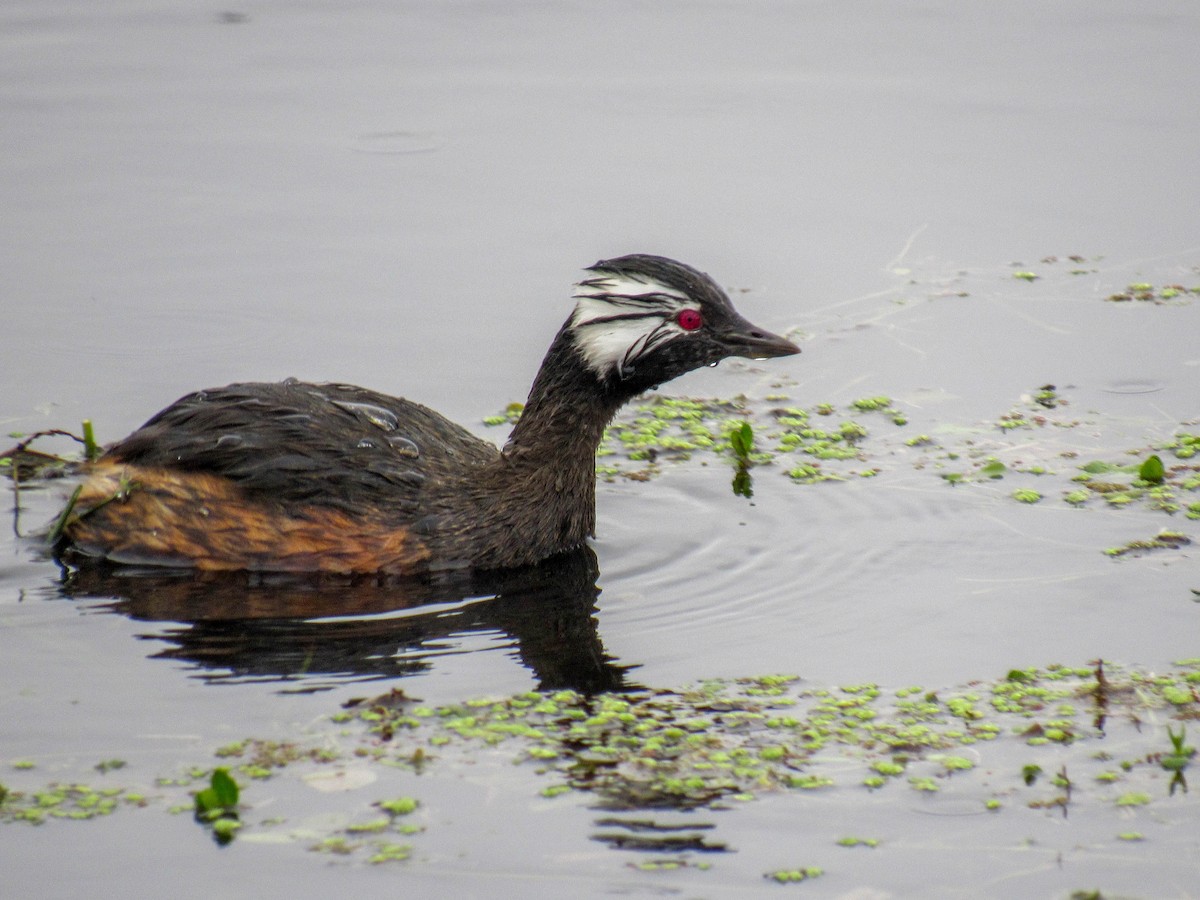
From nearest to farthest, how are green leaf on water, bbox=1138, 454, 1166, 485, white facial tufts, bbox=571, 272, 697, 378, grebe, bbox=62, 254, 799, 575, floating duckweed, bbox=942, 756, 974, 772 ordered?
floating duckweed, bbox=942, 756, 974, 772 < grebe, bbox=62, 254, 799, 575 < white facial tufts, bbox=571, 272, 697, 378 < green leaf on water, bbox=1138, 454, 1166, 485

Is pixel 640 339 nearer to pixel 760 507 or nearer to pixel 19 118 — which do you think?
pixel 760 507

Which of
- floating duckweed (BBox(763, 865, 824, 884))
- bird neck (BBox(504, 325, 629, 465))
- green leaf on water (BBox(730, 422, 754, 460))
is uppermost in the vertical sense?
bird neck (BBox(504, 325, 629, 465))

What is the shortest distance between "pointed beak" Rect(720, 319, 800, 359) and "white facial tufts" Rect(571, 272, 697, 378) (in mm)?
260

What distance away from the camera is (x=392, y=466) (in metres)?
9.00

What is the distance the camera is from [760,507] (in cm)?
987

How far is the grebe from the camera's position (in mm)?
8867

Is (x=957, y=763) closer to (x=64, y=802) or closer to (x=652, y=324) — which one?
(x=652, y=324)

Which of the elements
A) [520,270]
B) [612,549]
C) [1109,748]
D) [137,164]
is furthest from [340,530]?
[137,164]

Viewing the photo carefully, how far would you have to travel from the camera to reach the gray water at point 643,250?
21.3ft

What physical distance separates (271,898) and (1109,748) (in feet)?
10.8

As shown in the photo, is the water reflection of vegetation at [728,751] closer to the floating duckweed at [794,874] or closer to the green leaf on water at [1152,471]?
the floating duckweed at [794,874]

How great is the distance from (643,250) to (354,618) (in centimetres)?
544

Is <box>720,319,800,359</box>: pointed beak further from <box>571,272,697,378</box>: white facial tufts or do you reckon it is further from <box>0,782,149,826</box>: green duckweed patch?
<box>0,782,149,826</box>: green duckweed patch

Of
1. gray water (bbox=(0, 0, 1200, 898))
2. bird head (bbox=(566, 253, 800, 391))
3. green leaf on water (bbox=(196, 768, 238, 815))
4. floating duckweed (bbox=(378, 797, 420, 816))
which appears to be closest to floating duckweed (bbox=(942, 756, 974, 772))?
gray water (bbox=(0, 0, 1200, 898))
